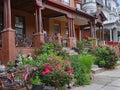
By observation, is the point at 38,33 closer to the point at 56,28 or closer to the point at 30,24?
the point at 30,24

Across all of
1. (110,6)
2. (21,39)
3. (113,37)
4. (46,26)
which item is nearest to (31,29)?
(46,26)

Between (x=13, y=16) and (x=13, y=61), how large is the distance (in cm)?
564

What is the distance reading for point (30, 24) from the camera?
1599 cm

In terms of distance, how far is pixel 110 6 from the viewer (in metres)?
36.4

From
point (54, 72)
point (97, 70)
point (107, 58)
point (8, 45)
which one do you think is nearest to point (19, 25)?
point (8, 45)

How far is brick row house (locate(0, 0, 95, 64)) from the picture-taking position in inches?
391

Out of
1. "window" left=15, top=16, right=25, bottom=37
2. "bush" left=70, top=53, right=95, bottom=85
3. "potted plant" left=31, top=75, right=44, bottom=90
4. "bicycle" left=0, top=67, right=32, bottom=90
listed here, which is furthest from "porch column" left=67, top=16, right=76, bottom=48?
"potted plant" left=31, top=75, right=44, bottom=90

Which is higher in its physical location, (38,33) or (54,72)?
(38,33)

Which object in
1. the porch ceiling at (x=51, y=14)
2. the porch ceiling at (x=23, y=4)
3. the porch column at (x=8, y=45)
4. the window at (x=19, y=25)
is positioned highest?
the porch ceiling at (x=23, y=4)

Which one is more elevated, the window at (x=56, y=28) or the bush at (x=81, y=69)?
the window at (x=56, y=28)

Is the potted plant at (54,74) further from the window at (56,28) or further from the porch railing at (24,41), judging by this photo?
the window at (56,28)

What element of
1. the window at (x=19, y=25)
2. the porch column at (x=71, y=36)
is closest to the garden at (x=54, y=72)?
the window at (x=19, y=25)

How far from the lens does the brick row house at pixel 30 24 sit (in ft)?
32.6

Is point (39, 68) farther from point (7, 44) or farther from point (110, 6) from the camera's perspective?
point (110, 6)
